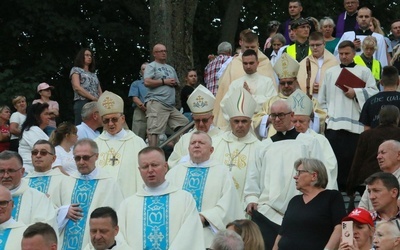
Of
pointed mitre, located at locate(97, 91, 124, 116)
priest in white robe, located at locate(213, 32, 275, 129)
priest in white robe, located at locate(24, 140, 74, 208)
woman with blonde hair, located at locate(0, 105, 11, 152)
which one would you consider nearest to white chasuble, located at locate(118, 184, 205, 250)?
priest in white robe, located at locate(24, 140, 74, 208)

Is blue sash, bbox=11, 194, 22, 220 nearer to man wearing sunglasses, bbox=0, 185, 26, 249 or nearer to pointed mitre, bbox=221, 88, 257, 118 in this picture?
man wearing sunglasses, bbox=0, 185, 26, 249

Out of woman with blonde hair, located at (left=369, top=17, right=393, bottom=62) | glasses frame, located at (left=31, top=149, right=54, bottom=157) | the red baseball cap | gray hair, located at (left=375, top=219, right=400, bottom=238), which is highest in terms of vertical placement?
woman with blonde hair, located at (left=369, top=17, right=393, bottom=62)

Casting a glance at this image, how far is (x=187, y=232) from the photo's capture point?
12219 millimetres

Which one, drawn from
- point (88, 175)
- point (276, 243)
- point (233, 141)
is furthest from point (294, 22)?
point (276, 243)

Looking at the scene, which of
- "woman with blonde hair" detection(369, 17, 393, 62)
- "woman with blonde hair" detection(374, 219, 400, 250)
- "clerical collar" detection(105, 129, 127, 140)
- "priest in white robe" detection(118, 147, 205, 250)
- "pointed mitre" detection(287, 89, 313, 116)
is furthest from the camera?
"woman with blonde hair" detection(369, 17, 393, 62)

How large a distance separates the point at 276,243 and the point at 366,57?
5.73 meters

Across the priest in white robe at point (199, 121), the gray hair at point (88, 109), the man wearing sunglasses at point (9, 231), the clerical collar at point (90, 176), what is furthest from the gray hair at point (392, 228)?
the gray hair at point (88, 109)

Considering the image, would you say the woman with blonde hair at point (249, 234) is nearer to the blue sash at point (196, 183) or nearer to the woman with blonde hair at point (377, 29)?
the blue sash at point (196, 183)

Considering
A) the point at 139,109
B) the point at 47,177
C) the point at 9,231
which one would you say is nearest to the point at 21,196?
the point at 47,177

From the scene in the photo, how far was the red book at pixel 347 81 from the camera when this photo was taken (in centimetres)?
1600

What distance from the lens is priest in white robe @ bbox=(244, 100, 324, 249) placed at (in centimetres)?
1320

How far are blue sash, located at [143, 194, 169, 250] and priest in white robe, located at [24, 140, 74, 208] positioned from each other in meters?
1.43

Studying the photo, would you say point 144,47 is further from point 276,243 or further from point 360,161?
point 276,243

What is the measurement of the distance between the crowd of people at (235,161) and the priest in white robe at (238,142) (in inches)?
0.5
